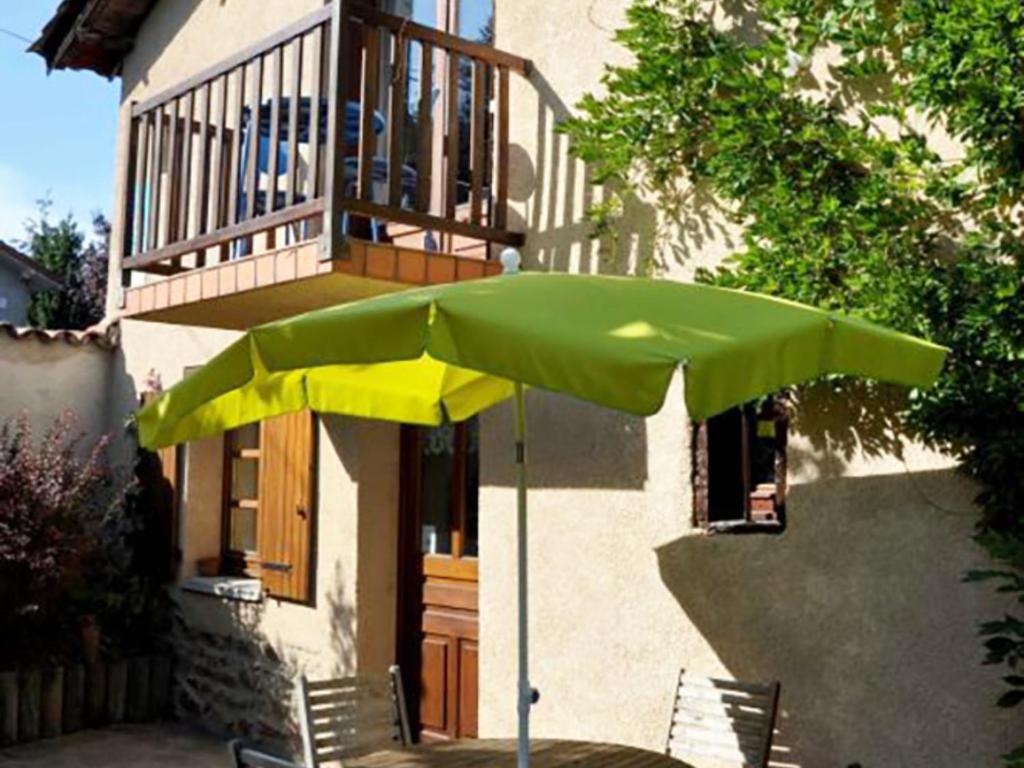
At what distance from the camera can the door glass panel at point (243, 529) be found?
8.72 meters

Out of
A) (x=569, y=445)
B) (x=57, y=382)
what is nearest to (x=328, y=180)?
(x=569, y=445)

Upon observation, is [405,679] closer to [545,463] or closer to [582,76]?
[545,463]

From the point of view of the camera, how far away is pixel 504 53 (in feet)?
19.8

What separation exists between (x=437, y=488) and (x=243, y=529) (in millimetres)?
2368

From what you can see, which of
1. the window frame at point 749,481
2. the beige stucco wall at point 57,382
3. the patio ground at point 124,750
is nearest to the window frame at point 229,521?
the patio ground at point 124,750

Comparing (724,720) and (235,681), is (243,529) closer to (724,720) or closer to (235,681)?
(235,681)

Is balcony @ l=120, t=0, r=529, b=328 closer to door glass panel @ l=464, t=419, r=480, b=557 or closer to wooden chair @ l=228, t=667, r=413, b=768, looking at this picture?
door glass panel @ l=464, t=419, r=480, b=557

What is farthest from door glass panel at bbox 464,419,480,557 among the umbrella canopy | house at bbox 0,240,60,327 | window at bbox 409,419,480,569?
house at bbox 0,240,60,327

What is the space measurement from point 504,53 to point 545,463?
2.14 meters

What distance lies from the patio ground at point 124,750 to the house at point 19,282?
39.1 feet

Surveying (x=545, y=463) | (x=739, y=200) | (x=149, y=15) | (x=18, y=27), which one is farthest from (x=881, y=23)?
(x=18, y=27)

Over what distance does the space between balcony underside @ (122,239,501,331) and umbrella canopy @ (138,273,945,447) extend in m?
1.63

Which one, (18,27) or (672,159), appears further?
(18,27)

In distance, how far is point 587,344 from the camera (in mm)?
2836
